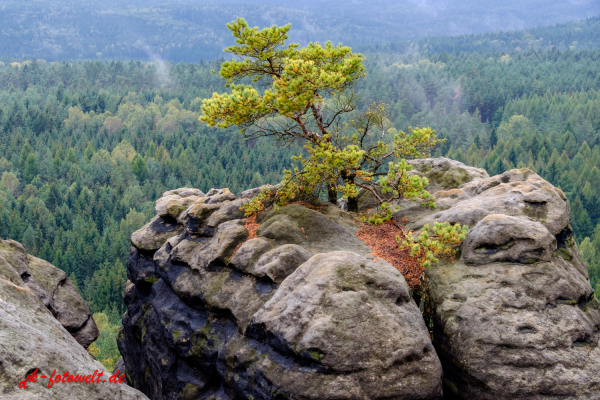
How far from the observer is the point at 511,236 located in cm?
1906

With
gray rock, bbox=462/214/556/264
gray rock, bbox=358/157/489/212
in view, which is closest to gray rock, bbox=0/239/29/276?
gray rock, bbox=358/157/489/212

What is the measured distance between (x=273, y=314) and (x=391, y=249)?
6.82m

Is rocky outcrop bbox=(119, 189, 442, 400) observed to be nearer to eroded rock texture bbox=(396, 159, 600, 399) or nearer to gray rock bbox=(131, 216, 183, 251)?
gray rock bbox=(131, 216, 183, 251)

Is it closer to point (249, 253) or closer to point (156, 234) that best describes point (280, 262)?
point (249, 253)

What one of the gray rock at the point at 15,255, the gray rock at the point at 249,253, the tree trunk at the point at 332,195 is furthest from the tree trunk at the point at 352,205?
the gray rock at the point at 15,255

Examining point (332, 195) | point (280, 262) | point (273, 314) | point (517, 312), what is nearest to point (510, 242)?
point (517, 312)

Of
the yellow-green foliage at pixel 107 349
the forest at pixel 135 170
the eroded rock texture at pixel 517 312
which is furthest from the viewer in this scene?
the forest at pixel 135 170

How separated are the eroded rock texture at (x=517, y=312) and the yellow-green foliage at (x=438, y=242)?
1.71ft

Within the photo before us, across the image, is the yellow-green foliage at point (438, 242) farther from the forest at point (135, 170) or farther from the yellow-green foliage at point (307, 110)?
the forest at point (135, 170)

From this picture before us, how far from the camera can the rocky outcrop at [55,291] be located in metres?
24.2

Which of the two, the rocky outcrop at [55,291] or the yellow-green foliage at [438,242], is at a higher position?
the yellow-green foliage at [438,242]

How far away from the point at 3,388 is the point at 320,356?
8.33 meters

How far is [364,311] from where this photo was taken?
16.7 metres

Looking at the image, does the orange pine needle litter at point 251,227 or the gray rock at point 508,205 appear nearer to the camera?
the gray rock at point 508,205
